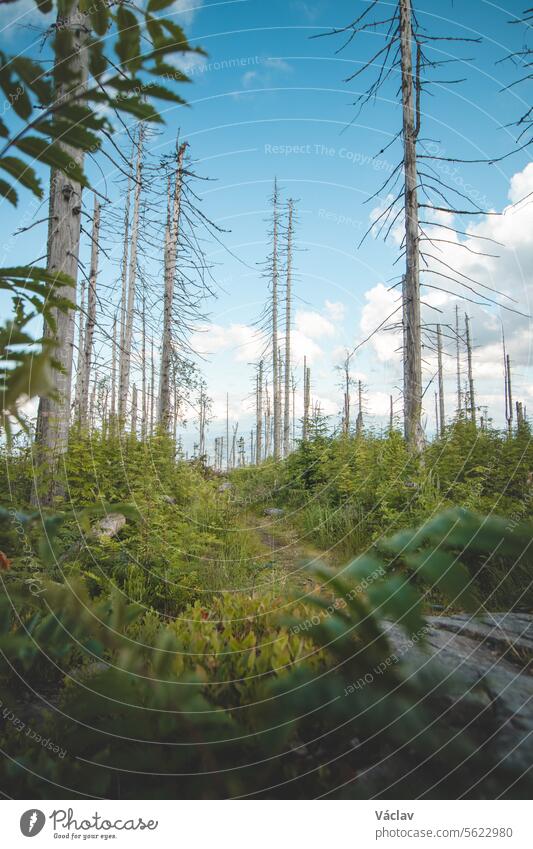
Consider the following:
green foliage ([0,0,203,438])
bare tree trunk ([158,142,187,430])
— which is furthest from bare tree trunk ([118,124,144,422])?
green foliage ([0,0,203,438])

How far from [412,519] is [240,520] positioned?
14.9ft

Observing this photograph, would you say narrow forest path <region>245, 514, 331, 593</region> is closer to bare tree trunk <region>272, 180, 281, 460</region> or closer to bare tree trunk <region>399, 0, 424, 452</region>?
bare tree trunk <region>399, 0, 424, 452</region>

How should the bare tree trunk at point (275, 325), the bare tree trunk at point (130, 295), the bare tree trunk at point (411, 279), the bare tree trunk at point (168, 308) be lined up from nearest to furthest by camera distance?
the bare tree trunk at point (411, 279) → the bare tree trunk at point (168, 308) → the bare tree trunk at point (130, 295) → the bare tree trunk at point (275, 325)

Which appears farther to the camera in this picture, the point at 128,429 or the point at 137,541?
the point at 128,429

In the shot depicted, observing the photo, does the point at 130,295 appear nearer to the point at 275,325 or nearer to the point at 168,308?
the point at 168,308

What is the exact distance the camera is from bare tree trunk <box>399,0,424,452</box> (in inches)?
296

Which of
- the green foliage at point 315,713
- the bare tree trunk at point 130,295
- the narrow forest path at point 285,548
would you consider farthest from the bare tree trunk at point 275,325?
the green foliage at point 315,713

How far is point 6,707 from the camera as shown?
1381 mm

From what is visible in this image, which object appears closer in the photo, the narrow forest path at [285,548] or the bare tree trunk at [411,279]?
the narrow forest path at [285,548]

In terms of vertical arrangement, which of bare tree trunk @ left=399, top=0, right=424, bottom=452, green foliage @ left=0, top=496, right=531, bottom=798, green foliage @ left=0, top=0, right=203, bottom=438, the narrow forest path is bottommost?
the narrow forest path

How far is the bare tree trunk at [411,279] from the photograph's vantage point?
7.51 metres

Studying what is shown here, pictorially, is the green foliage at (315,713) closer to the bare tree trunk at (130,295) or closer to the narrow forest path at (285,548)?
the narrow forest path at (285,548)
